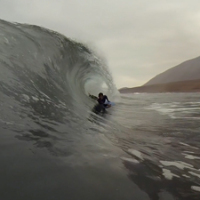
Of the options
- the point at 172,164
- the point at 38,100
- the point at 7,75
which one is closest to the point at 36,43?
the point at 7,75

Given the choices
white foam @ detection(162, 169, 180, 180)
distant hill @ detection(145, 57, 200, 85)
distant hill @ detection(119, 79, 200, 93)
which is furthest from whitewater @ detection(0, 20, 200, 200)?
distant hill @ detection(145, 57, 200, 85)

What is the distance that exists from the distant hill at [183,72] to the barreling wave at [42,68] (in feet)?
152

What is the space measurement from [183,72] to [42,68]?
59.2m

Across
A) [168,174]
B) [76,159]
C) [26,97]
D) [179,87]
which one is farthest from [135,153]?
[179,87]

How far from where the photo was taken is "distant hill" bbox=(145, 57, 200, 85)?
184ft

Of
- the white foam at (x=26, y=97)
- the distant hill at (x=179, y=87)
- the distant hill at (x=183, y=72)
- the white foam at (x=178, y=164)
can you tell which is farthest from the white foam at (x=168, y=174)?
the distant hill at (x=183, y=72)

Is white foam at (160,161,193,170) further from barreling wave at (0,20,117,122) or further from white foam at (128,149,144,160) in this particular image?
barreling wave at (0,20,117,122)

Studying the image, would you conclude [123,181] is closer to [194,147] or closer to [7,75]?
[194,147]

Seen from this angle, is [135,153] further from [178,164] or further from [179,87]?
[179,87]

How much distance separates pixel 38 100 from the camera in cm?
398

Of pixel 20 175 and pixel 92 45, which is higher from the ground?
pixel 92 45

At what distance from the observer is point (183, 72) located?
199ft

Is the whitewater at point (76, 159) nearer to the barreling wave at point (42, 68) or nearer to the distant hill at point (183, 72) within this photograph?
the barreling wave at point (42, 68)

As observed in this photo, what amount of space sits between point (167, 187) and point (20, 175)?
1096 millimetres
